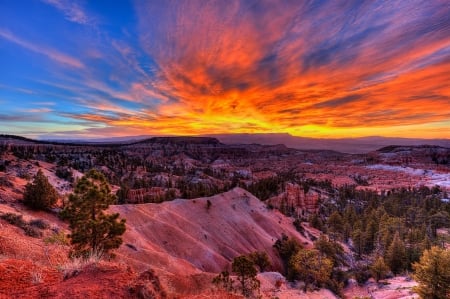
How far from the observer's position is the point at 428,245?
1934 inches

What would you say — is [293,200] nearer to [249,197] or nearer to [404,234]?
[249,197]

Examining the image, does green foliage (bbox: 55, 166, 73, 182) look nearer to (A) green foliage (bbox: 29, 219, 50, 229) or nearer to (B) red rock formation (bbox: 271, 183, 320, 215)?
(A) green foliage (bbox: 29, 219, 50, 229)

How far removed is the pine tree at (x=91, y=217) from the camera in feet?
53.9

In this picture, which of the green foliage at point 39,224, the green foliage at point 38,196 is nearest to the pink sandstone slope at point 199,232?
the green foliage at point 39,224

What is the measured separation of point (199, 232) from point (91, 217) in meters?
33.8

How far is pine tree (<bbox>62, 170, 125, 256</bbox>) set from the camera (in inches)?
647

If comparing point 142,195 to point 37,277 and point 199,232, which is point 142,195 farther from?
point 37,277

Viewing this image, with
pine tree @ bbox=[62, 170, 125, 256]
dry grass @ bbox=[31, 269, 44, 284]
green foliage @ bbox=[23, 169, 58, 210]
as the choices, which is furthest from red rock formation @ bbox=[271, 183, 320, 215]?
dry grass @ bbox=[31, 269, 44, 284]

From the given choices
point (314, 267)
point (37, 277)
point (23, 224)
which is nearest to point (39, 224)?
point (23, 224)

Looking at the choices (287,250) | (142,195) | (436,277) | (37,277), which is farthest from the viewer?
(142,195)

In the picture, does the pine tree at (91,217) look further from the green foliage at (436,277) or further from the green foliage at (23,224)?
the green foliage at (436,277)

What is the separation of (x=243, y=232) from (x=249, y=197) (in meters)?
16.8

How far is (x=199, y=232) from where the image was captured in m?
49.0

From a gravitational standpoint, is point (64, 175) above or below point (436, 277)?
above
